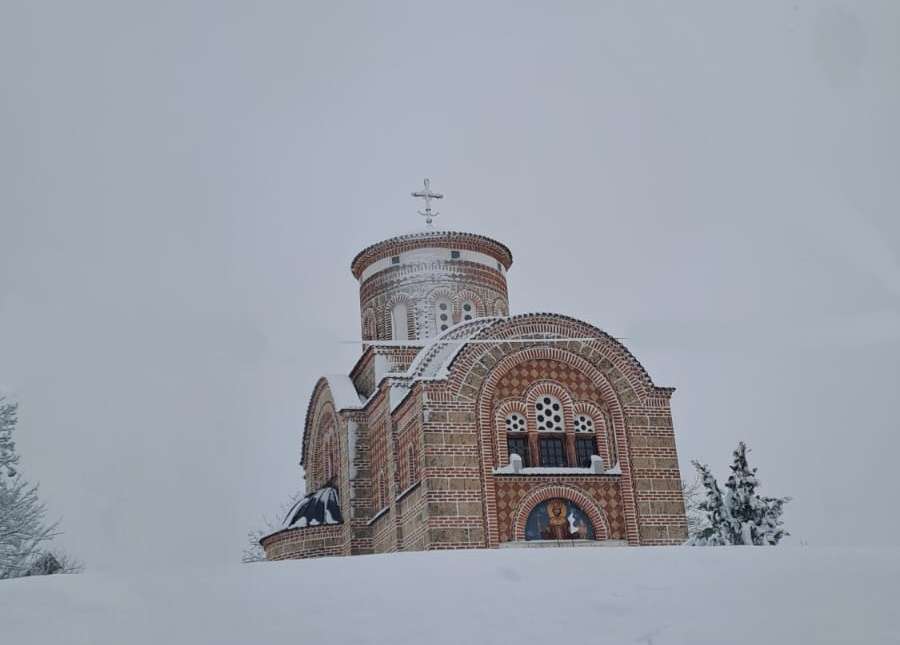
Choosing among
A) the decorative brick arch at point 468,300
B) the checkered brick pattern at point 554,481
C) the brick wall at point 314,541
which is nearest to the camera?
the checkered brick pattern at point 554,481

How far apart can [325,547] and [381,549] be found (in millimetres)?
1782

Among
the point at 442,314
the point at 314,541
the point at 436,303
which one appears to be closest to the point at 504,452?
the point at 314,541

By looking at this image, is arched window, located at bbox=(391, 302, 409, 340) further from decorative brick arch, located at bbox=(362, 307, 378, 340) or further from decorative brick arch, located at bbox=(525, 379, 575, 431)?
decorative brick arch, located at bbox=(525, 379, 575, 431)

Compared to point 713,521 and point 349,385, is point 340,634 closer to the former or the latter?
point 349,385

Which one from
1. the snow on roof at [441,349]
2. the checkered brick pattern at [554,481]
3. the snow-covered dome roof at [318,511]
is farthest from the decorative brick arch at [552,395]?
the snow-covered dome roof at [318,511]

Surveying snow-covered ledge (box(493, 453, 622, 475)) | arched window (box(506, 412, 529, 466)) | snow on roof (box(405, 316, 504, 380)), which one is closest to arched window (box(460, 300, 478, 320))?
snow on roof (box(405, 316, 504, 380))

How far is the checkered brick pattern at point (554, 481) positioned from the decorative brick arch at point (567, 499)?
5cm

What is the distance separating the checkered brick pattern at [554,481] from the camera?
1734 centimetres

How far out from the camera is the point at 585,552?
9375 millimetres

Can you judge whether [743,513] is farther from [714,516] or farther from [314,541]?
[314,541]

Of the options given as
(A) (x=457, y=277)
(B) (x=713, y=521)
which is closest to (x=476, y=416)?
(A) (x=457, y=277)

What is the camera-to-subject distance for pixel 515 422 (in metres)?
18.3

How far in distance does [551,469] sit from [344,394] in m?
5.77

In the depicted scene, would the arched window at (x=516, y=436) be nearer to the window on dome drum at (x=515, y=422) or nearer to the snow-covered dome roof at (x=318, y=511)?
the window on dome drum at (x=515, y=422)
